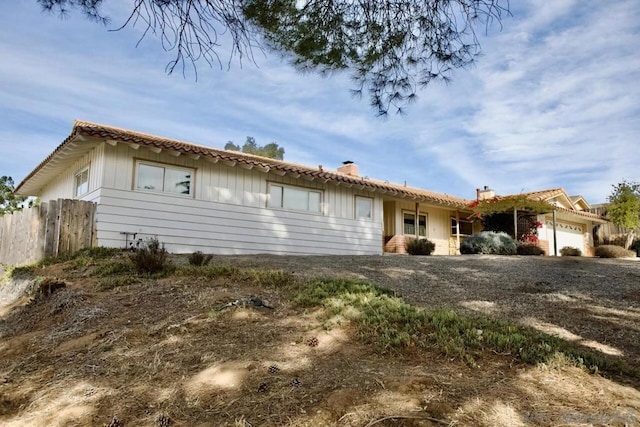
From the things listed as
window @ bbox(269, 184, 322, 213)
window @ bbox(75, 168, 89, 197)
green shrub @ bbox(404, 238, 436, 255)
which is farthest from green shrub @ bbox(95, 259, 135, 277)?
green shrub @ bbox(404, 238, 436, 255)

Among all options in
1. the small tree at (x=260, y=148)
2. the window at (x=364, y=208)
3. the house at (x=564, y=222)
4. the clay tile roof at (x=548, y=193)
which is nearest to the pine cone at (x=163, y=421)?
the window at (x=364, y=208)

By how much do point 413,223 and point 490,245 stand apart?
240 inches

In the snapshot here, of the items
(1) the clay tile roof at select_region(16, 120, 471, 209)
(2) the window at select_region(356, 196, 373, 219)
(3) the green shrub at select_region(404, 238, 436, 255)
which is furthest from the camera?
(2) the window at select_region(356, 196, 373, 219)

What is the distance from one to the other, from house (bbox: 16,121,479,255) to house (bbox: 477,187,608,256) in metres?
10.6

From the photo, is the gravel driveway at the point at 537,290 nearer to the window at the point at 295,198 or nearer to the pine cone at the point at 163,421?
the pine cone at the point at 163,421

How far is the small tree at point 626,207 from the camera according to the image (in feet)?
75.0

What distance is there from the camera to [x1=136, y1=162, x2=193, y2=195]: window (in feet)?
36.4

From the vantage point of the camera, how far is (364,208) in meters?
15.8

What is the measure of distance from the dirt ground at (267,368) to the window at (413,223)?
1327 cm

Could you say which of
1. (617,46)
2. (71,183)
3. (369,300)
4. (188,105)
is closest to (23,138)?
(71,183)

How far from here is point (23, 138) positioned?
1460 cm

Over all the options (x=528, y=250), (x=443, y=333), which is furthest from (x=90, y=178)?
(x=528, y=250)

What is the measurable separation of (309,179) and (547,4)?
9056mm

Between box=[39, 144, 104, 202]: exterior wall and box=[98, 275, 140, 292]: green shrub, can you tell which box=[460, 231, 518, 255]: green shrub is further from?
box=[39, 144, 104, 202]: exterior wall
